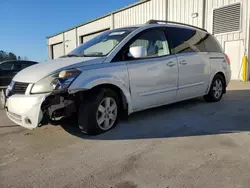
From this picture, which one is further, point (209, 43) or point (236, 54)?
point (236, 54)

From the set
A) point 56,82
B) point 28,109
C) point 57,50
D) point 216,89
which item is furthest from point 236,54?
point 57,50

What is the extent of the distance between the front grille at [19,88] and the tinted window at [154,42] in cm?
183

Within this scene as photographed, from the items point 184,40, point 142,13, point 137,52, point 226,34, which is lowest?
point 137,52

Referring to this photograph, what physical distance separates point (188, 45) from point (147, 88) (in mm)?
1514

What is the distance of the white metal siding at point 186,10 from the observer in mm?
12500

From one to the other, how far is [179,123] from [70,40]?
23.2m

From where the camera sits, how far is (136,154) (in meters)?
2.82

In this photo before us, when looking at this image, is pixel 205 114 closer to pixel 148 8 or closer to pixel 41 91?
pixel 41 91

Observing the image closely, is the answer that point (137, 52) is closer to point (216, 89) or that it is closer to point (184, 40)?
point (184, 40)

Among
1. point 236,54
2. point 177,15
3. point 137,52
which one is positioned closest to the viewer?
point 137,52

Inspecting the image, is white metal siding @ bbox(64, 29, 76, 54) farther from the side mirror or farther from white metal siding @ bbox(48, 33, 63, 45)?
the side mirror

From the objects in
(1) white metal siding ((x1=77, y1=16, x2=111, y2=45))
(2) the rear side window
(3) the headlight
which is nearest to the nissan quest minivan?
(3) the headlight

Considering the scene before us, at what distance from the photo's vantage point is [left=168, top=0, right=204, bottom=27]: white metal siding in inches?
492

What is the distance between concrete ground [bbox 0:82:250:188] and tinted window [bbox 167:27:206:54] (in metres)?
1.34
